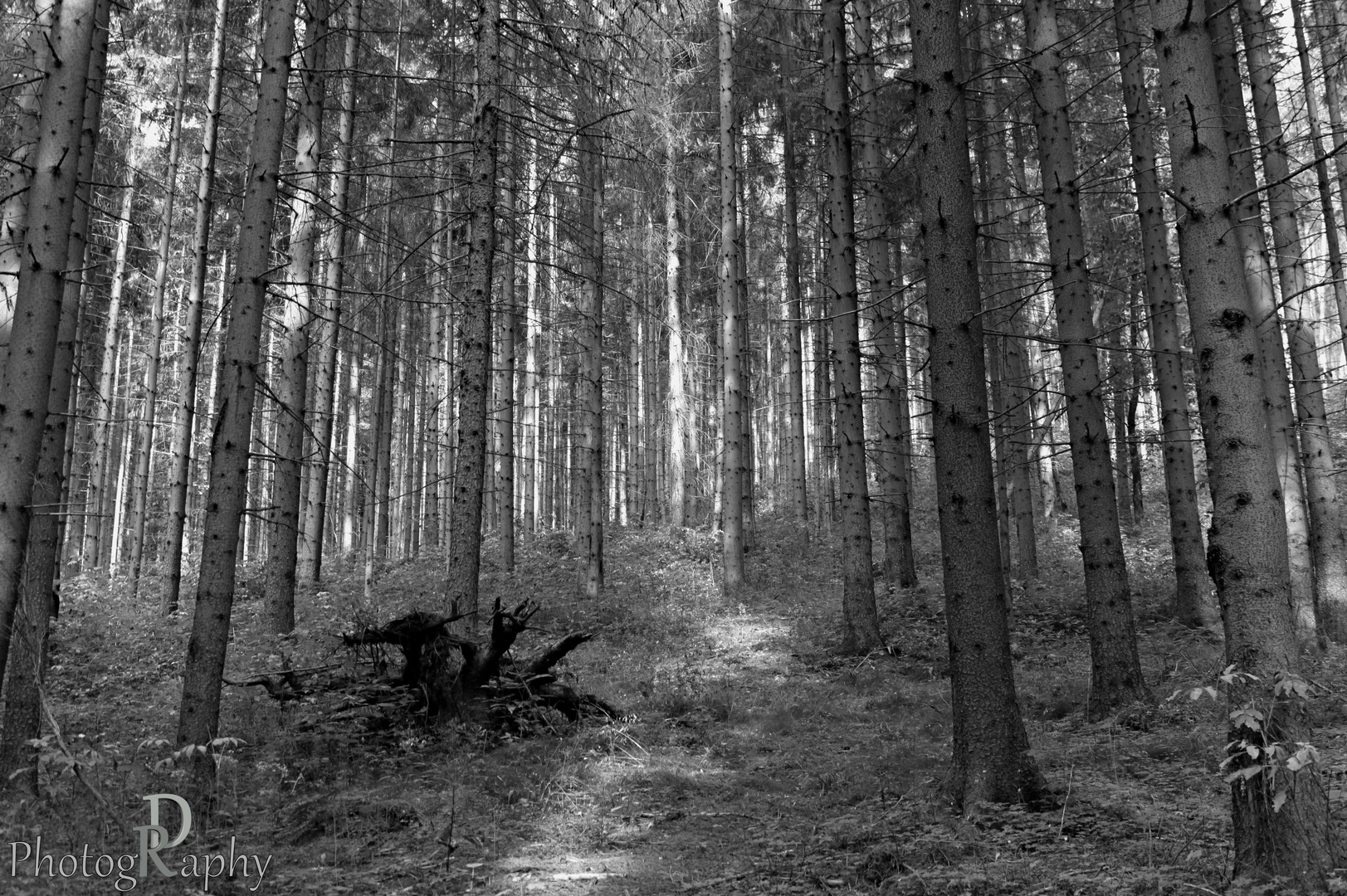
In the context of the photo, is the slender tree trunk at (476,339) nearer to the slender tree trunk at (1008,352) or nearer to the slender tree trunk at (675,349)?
the slender tree trunk at (1008,352)

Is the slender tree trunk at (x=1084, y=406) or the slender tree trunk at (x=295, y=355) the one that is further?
the slender tree trunk at (x=295, y=355)

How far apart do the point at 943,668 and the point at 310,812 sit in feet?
26.4

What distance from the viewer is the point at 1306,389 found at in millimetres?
12062

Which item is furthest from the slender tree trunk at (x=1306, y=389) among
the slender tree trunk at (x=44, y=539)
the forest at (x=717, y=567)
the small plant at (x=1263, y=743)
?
the slender tree trunk at (x=44, y=539)

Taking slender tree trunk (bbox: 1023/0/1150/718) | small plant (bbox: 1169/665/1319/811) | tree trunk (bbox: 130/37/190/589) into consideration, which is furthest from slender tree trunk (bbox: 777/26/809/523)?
tree trunk (bbox: 130/37/190/589)

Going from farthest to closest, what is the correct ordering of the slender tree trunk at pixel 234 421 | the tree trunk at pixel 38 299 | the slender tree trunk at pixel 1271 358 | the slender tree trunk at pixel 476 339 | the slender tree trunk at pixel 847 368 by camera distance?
1. the slender tree trunk at pixel 847 368
2. the slender tree trunk at pixel 1271 358
3. the slender tree trunk at pixel 476 339
4. the slender tree trunk at pixel 234 421
5. the tree trunk at pixel 38 299

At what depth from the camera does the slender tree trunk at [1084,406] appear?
8688mm

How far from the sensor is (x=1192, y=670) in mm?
9977

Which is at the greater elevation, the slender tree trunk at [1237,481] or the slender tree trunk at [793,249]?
the slender tree trunk at [793,249]

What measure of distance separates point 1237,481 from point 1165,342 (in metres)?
9.99

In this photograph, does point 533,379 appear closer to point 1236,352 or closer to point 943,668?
point 943,668

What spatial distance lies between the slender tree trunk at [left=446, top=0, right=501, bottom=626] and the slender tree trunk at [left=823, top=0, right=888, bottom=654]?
5.31m

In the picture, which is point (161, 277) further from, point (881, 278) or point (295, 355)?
point (881, 278)

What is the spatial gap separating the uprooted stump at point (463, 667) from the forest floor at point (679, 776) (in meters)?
0.29
